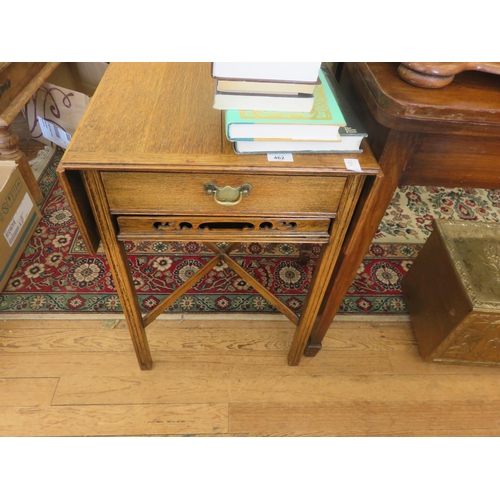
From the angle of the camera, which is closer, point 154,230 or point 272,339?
point 154,230

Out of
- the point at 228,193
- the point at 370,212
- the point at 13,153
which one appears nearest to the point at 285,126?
the point at 228,193

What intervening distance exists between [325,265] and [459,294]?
18.5 inches

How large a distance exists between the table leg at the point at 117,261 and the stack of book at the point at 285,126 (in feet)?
0.86

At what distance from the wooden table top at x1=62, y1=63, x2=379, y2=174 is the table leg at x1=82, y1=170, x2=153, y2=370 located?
0.06 m

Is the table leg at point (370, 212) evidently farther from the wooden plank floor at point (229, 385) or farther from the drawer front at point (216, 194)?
the wooden plank floor at point (229, 385)

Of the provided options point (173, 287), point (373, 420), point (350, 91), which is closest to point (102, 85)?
point (350, 91)

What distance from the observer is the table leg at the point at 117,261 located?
69cm

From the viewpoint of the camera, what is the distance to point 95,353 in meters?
1.23

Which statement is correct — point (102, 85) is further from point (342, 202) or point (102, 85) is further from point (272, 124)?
point (342, 202)

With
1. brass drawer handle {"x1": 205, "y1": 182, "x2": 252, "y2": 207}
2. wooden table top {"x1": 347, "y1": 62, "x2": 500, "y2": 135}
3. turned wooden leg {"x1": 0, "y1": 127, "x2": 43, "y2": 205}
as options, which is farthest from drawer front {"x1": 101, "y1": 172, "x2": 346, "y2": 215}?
turned wooden leg {"x1": 0, "y1": 127, "x2": 43, "y2": 205}

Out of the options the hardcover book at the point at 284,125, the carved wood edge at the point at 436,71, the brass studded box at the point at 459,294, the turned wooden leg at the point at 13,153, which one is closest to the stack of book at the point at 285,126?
the hardcover book at the point at 284,125

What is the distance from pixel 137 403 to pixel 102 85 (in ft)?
2.85

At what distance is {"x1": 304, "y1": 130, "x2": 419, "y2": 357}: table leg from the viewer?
0.68m

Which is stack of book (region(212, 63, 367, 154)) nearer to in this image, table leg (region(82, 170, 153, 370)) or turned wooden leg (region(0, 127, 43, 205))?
table leg (region(82, 170, 153, 370))
